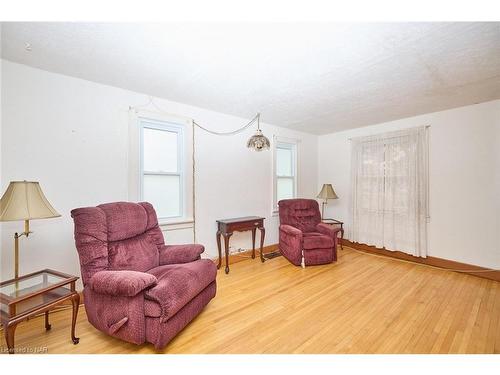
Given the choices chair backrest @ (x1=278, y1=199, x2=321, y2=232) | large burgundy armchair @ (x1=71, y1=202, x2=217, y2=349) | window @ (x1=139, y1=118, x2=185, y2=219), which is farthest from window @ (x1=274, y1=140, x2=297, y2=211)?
large burgundy armchair @ (x1=71, y1=202, x2=217, y2=349)

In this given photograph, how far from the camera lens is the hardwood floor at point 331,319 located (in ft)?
5.37

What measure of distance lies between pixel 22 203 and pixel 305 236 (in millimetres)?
3268

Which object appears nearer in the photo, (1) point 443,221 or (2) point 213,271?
(2) point 213,271

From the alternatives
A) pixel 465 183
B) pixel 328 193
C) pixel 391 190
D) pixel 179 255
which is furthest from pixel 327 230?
pixel 179 255

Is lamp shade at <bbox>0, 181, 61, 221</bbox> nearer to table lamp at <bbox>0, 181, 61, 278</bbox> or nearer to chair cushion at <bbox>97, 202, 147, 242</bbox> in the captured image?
table lamp at <bbox>0, 181, 61, 278</bbox>

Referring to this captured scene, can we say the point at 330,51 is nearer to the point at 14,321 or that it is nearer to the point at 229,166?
the point at 229,166

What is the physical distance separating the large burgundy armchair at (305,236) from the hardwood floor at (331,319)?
32 cm

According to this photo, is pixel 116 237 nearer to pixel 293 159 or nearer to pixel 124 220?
pixel 124 220

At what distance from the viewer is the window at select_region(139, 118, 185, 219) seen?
9.36 ft

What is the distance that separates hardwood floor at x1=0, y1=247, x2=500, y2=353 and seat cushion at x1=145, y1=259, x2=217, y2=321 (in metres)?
0.33

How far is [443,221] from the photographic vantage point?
330 centimetres
